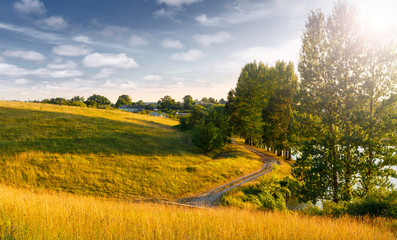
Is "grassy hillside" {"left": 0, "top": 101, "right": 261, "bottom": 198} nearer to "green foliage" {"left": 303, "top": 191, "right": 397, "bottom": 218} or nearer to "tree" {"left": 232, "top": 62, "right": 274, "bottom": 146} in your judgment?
"tree" {"left": 232, "top": 62, "right": 274, "bottom": 146}

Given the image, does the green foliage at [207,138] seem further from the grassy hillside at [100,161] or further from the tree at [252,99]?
the tree at [252,99]

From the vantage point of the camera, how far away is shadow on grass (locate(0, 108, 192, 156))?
28.0 metres

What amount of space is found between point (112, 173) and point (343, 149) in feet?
74.4

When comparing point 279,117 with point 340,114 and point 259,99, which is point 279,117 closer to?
point 259,99

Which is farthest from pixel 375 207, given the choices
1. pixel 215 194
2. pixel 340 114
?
pixel 215 194

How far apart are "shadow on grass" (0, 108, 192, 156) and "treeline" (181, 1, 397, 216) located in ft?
79.1

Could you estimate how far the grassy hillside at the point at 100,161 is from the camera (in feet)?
68.6

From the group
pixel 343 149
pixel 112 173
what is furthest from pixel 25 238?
pixel 112 173

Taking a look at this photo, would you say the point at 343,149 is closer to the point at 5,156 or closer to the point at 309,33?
the point at 309,33

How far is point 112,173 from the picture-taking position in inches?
926

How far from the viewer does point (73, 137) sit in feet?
107

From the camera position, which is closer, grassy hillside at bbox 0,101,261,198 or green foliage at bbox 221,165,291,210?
green foliage at bbox 221,165,291,210

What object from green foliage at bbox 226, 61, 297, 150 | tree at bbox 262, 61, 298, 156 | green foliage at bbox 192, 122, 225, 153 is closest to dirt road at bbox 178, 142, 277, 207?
tree at bbox 262, 61, 298, 156

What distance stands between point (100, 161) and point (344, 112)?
26801mm
